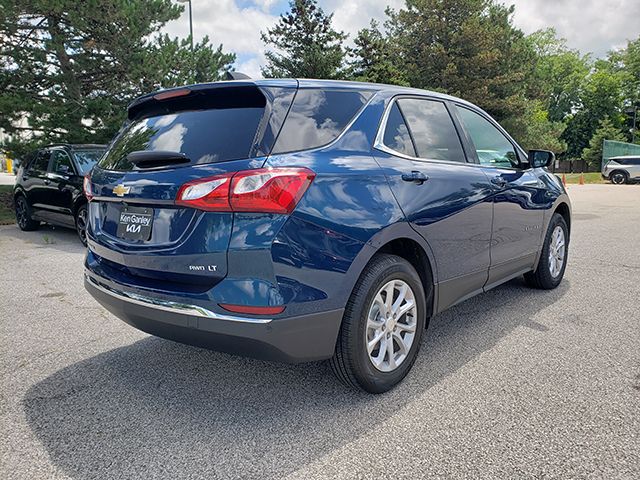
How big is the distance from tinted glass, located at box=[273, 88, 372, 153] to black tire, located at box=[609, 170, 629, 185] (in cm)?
3215

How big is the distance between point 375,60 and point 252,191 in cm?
3165

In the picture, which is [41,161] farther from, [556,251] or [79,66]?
[556,251]

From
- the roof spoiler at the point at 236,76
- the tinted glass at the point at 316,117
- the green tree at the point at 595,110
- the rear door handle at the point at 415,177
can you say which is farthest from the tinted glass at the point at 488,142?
the green tree at the point at 595,110

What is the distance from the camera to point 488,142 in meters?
4.07

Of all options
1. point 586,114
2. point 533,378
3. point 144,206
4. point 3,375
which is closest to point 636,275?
point 533,378

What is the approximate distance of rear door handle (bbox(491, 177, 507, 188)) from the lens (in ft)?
12.6

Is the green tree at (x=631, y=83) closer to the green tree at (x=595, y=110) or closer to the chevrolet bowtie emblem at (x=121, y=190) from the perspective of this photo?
the green tree at (x=595, y=110)

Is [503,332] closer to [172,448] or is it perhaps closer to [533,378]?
[533,378]

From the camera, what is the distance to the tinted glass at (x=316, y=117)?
251 centimetres

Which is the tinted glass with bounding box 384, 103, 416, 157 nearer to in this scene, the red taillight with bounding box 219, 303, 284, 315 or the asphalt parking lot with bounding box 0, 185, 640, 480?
the red taillight with bounding box 219, 303, 284, 315

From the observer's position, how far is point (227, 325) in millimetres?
2316

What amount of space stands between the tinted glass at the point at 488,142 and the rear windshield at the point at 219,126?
5.94 ft

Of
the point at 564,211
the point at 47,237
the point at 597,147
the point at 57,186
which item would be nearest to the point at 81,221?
the point at 57,186

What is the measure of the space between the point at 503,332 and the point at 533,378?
0.83 m
